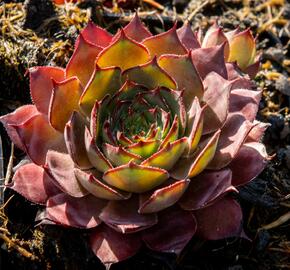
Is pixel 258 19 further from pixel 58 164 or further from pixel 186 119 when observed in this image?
pixel 58 164

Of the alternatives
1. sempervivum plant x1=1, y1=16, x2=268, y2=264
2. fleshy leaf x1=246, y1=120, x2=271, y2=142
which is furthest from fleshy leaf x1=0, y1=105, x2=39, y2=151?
fleshy leaf x1=246, y1=120, x2=271, y2=142

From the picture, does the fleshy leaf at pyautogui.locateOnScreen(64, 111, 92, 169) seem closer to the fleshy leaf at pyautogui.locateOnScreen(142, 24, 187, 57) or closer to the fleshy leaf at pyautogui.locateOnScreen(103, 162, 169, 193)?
the fleshy leaf at pyautogui.locateOnScreen(103, 162, 169, 193)

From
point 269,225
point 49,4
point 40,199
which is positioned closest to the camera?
point 40,199

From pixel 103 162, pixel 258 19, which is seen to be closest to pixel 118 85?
pixel 103 162

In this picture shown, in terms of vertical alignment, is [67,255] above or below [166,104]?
below

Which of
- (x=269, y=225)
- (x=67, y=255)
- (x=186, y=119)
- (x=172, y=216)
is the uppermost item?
(x=186, y=119)

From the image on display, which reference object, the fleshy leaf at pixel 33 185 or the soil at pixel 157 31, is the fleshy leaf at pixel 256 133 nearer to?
the soil at pixel 157 31
